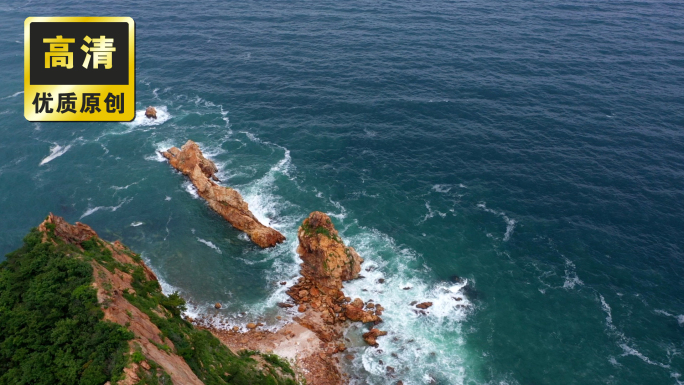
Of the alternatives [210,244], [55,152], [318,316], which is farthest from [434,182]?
[55,152]

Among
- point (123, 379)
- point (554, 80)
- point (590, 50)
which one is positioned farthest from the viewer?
point (590, 50)

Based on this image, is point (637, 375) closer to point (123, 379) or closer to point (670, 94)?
point (123, 379)

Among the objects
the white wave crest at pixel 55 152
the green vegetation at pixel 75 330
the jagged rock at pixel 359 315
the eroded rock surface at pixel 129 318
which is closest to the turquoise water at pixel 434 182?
the white wave crest at pixel 55 152

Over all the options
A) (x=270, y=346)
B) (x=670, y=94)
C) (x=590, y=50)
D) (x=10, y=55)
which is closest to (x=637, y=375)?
(x=270, y=346)

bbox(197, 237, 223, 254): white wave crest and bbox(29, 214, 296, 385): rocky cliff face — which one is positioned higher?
bbox(29, 214, 296, 385): rocky cliff face

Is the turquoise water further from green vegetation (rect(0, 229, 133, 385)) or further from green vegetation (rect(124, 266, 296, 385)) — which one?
green vegetation (rect(0, 229, 133, 385))

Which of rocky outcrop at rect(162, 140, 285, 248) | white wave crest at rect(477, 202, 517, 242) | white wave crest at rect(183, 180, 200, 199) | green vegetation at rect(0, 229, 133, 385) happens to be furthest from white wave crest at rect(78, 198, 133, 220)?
white wave crest at rect(477, 202, 517, 242)
